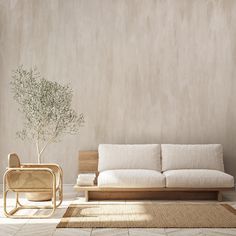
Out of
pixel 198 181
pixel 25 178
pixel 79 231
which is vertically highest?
pixel 25 178

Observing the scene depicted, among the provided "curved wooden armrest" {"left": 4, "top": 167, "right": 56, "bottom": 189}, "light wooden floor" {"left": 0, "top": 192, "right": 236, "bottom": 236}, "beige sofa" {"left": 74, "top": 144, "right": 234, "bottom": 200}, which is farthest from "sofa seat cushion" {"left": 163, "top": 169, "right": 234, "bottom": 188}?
"curved wooden armrest" {"left": 4, "top": 167, "right": 56, "bottom": 189}

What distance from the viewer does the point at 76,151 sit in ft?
22.7

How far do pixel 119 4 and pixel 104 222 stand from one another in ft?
12.3

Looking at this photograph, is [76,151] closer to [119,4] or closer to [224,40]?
[119,4]

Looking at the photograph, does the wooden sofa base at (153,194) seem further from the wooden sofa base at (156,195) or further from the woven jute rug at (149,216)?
the woven jute rug at (149,216)

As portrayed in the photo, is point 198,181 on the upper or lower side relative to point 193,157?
lower

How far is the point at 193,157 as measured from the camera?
255 inches

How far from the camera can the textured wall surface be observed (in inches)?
272

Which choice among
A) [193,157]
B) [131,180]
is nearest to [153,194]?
[131,180]

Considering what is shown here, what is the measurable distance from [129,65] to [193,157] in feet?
5.69

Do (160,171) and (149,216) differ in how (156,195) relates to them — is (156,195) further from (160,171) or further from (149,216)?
(149,216)

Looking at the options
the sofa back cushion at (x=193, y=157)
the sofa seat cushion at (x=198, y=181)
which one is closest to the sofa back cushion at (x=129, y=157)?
the sofa back cushion at (x=193, y=157)

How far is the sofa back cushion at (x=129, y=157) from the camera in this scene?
21.2 feet

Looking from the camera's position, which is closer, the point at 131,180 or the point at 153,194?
the point at 131,180
